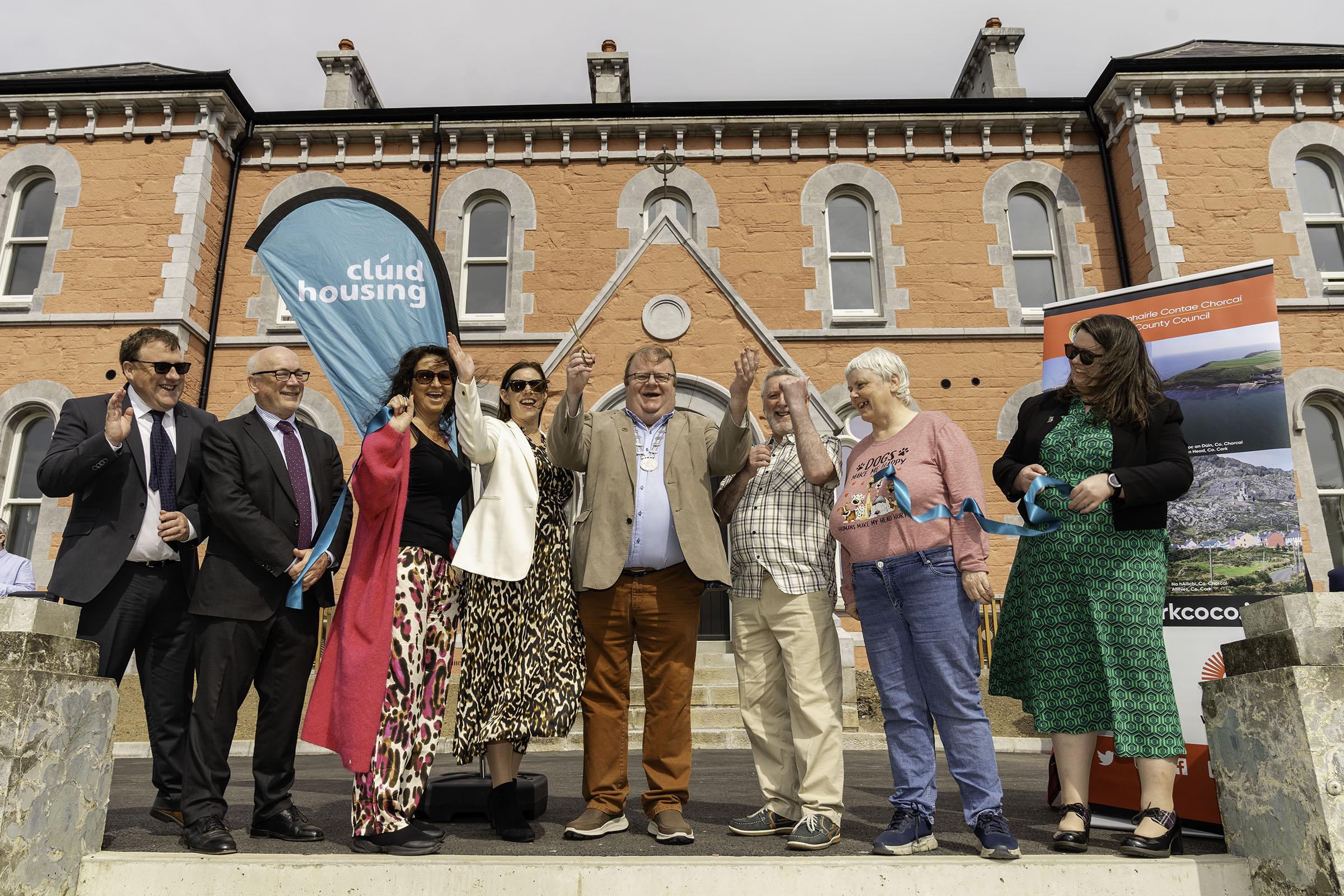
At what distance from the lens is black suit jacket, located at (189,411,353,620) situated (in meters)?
3.69

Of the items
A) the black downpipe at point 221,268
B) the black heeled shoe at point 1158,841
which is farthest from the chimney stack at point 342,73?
the black heeled shoe at point 1158,841

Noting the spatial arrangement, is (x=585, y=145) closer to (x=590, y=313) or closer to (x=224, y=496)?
(x=590, y=313)

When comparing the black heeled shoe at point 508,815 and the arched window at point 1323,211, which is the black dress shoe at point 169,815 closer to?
the black heeled shoe at point 508,815

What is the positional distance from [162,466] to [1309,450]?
13614 millimetres

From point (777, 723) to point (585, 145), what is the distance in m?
11.9

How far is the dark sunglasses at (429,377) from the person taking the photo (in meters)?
3.88

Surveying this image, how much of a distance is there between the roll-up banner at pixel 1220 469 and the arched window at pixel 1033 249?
9.07m

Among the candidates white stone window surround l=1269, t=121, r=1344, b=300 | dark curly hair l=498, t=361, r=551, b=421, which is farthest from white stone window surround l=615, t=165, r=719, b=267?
dark curly hair l=498, t=361, r=551, b=421

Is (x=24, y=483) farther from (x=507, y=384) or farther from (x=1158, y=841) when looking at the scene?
(x=1158, y=841)

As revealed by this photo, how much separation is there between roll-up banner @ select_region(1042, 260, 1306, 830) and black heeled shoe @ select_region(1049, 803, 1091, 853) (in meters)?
0.80

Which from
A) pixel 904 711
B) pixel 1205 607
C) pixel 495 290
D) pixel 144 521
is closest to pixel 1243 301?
pixel 1205 607

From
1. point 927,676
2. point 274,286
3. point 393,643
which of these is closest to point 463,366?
point 393,643

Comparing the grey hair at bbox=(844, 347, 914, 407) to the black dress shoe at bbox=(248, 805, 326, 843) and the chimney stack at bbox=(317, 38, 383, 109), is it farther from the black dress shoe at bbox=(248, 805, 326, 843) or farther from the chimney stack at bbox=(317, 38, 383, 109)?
the chimney stack at bbox=(317, 38, 383, 109)

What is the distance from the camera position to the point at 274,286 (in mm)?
13000
